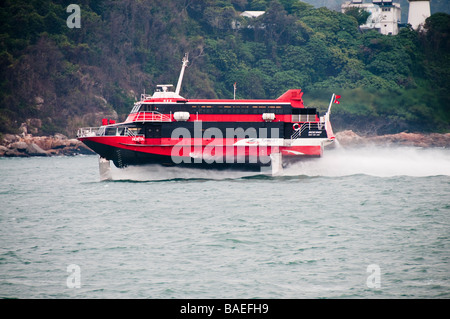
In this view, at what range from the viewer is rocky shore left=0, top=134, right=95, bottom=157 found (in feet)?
306

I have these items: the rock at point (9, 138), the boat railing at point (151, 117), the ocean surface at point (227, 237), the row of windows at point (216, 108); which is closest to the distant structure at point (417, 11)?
the rock at point (9, 138)

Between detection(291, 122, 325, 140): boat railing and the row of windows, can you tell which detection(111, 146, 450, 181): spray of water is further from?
the row of windows

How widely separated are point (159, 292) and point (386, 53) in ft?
383

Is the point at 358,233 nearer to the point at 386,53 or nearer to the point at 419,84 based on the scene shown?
the point at 419,84

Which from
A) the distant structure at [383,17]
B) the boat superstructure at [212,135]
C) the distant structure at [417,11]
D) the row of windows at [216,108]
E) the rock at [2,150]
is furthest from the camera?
the distant structure at [417,11]

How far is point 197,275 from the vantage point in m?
20.5

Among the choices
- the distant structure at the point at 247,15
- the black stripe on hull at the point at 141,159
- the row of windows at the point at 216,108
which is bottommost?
the black stripe on hull at the point at 141,159

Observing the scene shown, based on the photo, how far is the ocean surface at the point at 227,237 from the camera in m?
19.4

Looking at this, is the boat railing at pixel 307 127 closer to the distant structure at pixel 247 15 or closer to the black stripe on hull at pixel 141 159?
the black stripe on hull at pixel 141 159

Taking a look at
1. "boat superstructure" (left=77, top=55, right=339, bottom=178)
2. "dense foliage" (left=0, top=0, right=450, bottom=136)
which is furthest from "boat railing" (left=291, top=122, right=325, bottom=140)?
"dense foliage" (left=0, top=0, right=450, bottom=136)

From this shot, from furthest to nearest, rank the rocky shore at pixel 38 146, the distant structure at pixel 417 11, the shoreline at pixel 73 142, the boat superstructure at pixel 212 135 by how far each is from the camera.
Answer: the distant structure at pixel 417 11, the shoreline at pixel 73 142, the rocky shore at pixel 38 146, the boat superstructure at pixel 212 135

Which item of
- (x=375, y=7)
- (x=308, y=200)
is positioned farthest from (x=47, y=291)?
(x=375, y=7)

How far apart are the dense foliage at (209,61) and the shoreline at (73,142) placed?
2191 mm
